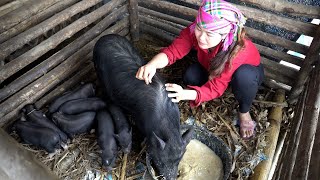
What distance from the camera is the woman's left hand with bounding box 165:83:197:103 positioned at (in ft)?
8.08

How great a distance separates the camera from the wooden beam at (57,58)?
2.68 m

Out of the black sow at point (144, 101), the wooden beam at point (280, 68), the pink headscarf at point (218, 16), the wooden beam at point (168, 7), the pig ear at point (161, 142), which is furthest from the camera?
the wooden beam at point (168, 7)

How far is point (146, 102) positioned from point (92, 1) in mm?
1200

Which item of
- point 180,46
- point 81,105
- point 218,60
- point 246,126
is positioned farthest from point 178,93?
point 81,105

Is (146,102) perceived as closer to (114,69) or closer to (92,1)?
(114,69)

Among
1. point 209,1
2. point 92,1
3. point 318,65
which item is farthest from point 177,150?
point 92,1

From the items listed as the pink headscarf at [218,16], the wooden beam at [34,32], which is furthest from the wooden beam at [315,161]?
the wooden beam at [34,32]

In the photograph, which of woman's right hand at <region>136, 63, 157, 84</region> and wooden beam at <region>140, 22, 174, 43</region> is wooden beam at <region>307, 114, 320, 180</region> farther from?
wooden beam at <region>140, 22, 174, 43</region>

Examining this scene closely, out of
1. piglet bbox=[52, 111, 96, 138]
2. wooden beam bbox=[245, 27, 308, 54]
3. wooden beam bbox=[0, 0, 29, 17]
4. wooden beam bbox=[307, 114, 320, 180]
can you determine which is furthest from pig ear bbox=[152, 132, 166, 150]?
wooden beam bbox=[0, 0, 29, 17]

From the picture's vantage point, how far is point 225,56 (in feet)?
7.96

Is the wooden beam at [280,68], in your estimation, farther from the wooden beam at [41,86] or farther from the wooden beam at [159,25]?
the wooden beam at [41,86]

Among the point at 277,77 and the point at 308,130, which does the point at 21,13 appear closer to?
the point at 308,130

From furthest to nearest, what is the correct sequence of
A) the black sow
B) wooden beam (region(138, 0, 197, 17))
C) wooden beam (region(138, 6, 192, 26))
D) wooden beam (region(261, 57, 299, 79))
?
wooden beam (region(138, 6, 192, 26)) → wooden beam (region(138, 0, 197, 17)) → wooden beam (region(261, 57, 299, 79)) → the black sow

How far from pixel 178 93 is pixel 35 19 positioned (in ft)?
4.62
